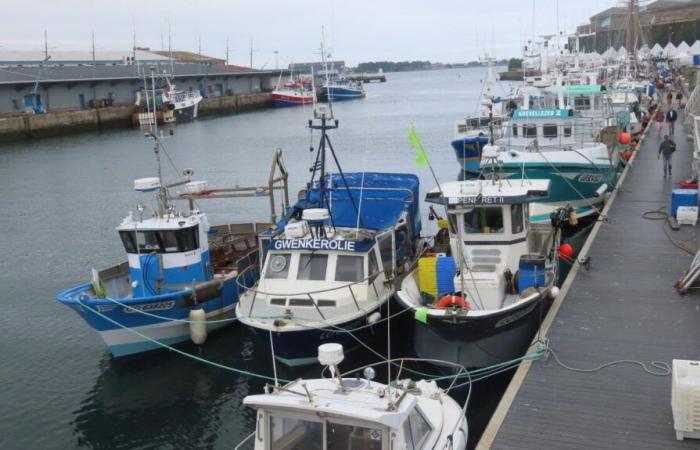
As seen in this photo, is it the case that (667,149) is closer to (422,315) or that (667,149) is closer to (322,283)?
(322,283)

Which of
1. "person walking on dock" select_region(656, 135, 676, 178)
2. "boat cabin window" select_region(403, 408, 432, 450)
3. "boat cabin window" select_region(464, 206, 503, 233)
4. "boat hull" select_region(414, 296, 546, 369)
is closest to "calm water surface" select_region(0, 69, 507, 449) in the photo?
"boat hull" select_region(414, 296, 546, 369)

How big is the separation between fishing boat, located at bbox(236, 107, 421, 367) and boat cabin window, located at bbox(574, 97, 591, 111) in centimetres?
1774

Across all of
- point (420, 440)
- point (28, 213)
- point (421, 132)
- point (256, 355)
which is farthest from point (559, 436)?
point (421, 132)

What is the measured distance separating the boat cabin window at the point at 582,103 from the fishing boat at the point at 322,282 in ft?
58.2

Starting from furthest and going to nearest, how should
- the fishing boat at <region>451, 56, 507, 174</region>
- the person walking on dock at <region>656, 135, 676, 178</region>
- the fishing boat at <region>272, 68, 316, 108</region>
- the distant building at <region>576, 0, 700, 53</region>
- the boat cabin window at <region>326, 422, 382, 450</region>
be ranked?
the fishing boat at <region>272, 68, 316, 108</region>
the distant building at <region>576, 0, 700, 53</region>
the fishing boat at <region>451, 56, 507, 174</region>
the person walking on dock at <region>656, 135, 676, 178</region>
the boat cabin window at <region>326, 422, 382, 450</region>

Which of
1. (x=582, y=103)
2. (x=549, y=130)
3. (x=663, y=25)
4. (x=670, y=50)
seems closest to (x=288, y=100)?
(x=670, y=50)

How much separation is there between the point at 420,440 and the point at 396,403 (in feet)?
2.99

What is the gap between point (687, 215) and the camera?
1884cm

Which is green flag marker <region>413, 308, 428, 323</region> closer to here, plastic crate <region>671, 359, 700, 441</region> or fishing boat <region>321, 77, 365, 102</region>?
plastic crate <region>671, 359, 700, 441</region>

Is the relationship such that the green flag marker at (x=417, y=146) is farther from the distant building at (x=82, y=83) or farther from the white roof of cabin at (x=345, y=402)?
the distant building at (x=82, y=83)

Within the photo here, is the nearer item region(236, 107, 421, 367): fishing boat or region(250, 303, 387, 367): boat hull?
region(250, 303, 387, 367): boat hull

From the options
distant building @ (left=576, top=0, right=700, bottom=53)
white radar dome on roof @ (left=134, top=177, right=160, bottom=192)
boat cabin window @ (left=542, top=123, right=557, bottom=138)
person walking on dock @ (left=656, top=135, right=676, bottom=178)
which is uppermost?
distant building @ (left=576, top=0, right=700, bottom=53)

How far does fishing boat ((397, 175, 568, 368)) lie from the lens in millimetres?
Result: 12500

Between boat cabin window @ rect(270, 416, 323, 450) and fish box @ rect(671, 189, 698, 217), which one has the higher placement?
fish box @ rect(671, 189, 698, 217)
